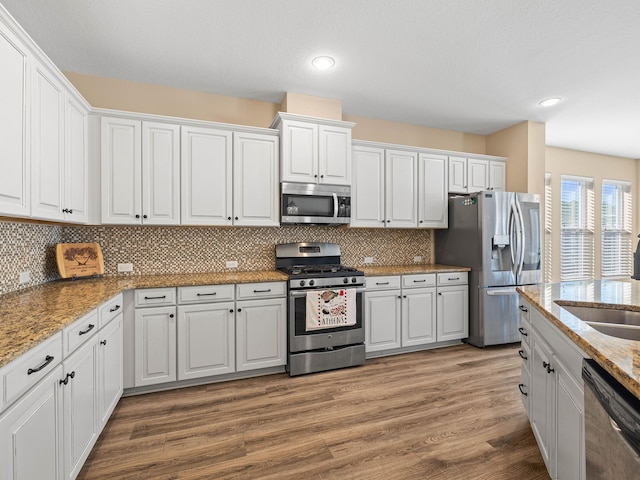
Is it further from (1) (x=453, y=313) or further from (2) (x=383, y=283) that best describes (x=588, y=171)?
(2) (x=383, y=283)

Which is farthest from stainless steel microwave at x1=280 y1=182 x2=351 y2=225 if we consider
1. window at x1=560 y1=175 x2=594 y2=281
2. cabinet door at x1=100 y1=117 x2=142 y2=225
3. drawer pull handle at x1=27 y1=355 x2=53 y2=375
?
window at x1=560 y1=175 x2=594 y2=281

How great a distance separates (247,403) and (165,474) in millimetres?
796

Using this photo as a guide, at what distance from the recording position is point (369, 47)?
2523mm

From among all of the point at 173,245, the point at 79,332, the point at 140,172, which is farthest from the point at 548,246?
the point at 79,332

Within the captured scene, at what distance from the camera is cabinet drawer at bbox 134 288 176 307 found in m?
2.55

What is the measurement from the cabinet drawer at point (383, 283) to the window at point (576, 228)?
361 cm

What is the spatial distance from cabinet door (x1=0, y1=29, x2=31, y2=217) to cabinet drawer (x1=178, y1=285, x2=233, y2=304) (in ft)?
3.89

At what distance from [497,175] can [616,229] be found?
3352 mm

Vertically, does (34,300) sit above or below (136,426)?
above

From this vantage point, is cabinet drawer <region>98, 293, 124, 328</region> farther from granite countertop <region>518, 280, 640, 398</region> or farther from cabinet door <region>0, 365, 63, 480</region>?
granite countertop <region>518, 280, 640, 398</region>

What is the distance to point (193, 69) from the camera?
9.34ft

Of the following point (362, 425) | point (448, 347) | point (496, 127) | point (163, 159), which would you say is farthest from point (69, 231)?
point (496, 127)

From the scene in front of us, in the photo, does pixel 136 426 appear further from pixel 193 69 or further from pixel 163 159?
pixel 193 69

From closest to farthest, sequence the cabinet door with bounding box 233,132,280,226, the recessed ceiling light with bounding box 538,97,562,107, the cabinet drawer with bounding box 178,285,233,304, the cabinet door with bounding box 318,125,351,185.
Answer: the cabinet drawer with bounding box 178,285,233,304 < the cabinet door with bounding box 233,132,280,226 < the cabinet door with bounding box 318,125,351,185 < the recessed ceiling light with bounding box 538,97,562,107
